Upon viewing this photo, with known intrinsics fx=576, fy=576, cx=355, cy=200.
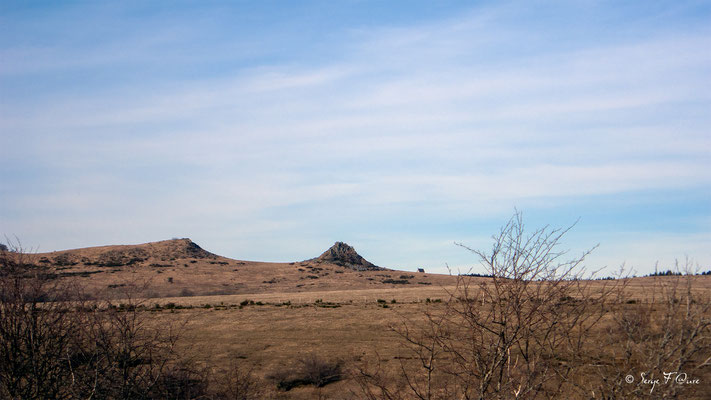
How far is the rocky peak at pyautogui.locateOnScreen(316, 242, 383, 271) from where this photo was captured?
→ 138425 mm

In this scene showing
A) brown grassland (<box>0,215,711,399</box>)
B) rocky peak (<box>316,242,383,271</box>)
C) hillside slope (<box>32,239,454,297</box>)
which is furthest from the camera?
rocky peak (<box>316,242,383,271</box>)

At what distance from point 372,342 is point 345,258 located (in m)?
104

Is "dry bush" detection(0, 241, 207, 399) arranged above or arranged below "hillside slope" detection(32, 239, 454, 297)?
below

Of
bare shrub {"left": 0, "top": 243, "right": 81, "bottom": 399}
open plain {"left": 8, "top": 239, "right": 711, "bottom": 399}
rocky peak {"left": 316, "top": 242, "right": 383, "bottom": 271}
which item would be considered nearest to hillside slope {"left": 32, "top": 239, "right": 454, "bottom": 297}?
rocky peak {"left": 316, "top": 242, "right": 383, "bottom": 271}

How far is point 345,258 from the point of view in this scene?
14338cm

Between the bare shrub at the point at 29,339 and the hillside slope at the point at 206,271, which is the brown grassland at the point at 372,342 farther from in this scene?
the hillside slope at the point at 206,271

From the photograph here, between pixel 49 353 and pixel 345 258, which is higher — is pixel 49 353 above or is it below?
below

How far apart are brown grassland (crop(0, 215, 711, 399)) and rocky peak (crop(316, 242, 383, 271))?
1506 inches

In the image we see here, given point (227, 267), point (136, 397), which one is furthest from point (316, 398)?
point (227, 267)

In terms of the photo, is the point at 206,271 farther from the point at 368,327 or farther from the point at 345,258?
the point at 368,327

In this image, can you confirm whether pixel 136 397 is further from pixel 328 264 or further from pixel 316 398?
pixel 328 264

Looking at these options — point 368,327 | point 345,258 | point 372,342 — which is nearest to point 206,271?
point 345,258

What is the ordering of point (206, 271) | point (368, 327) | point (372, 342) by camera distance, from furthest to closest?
point (206, 271) → point (368, 327) → point (372, 342)

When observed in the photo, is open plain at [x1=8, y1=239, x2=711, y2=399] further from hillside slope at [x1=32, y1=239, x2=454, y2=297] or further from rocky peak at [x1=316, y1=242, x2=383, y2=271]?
rocky peak at [x1=316, y1=242, x2=383, y2=271]
